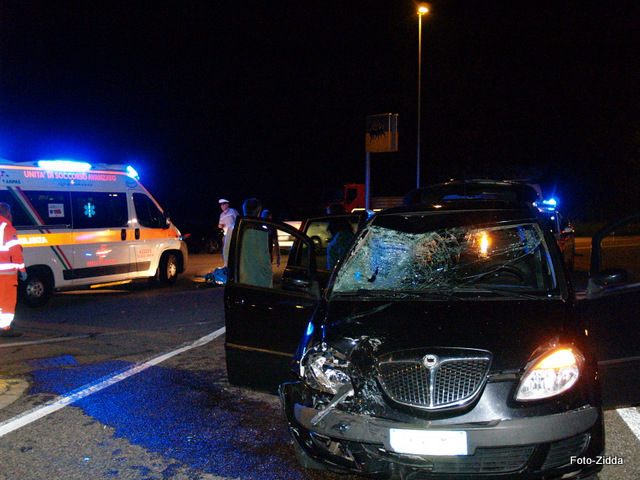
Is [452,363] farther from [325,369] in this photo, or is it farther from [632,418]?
[632,418]

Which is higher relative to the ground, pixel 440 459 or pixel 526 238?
pixel 526 238

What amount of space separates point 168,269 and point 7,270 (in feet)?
17.4

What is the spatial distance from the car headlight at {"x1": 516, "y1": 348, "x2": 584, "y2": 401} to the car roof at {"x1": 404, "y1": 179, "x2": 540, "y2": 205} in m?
6.48

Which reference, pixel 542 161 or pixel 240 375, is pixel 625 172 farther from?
pixel 240 375

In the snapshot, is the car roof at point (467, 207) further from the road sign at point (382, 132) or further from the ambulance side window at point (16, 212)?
the road sign at point (382, 132)

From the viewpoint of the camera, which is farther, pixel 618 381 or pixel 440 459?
pixel 618 381

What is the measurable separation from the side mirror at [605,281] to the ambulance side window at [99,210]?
9183 millimetres

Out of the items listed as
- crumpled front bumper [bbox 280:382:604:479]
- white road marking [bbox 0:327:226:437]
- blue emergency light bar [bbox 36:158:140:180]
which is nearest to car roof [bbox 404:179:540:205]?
white road marking [bbox 0:327:226:437]

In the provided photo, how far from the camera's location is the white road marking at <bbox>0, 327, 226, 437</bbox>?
4.89 meters

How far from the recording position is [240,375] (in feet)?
15.3

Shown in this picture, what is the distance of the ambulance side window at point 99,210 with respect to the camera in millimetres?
11156

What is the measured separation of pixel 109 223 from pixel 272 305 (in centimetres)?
806

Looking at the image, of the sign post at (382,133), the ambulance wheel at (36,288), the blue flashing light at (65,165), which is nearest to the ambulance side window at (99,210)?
the blue flashing light at (65,165)

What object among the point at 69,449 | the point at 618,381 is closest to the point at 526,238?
the point at 618,381
